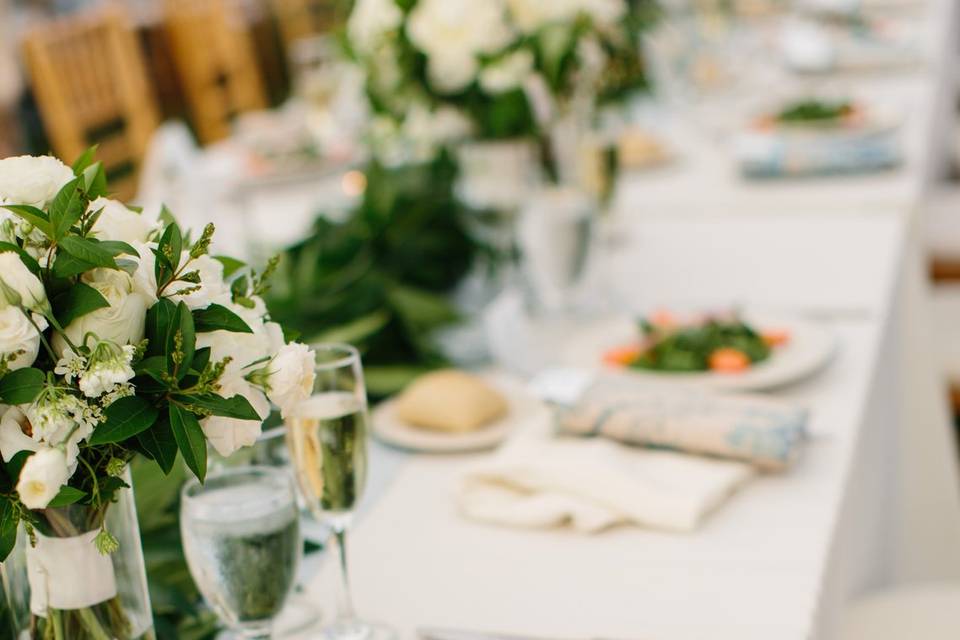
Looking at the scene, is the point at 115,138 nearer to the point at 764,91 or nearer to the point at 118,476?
the point at 764,91

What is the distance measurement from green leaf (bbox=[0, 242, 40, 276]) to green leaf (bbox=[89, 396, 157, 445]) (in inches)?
3.1

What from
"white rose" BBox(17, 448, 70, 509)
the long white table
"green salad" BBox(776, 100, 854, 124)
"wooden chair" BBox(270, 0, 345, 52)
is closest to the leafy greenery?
the long white table

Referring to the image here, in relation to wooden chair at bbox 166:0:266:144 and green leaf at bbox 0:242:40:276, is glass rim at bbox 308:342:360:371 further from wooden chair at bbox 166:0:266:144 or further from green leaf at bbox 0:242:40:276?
wooden chair at bbox 166:0:266:144

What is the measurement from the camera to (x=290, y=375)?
0.65 metres

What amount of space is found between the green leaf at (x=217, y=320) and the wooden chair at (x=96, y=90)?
2.27m

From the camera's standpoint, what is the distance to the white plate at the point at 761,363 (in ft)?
4.00

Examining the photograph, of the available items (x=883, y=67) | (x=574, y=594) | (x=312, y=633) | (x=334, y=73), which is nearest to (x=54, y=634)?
(x=312, y=633)

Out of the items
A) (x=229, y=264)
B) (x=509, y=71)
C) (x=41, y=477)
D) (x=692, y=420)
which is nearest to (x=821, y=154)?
(x=509, y=71)

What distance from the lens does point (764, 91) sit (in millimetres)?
3098

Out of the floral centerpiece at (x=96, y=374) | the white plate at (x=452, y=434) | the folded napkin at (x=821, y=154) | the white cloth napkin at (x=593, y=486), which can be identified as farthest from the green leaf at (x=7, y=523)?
the folded napkin at (x=821, y=154)

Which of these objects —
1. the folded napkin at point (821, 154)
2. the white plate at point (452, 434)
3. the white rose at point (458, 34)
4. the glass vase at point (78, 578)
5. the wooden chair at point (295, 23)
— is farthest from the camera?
the wooden chair at point (295, 23)

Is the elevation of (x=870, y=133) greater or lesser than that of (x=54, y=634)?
lesser

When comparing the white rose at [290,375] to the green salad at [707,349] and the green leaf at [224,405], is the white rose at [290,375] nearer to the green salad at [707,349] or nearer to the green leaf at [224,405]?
the green leaf at [224,405]

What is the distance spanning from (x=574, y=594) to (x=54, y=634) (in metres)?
0.38
